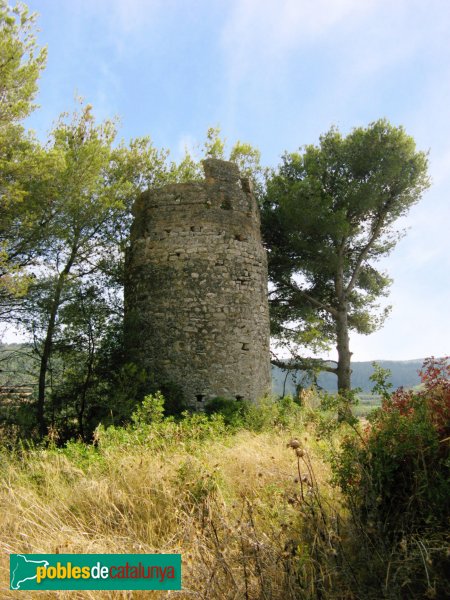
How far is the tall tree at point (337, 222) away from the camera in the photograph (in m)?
14.8

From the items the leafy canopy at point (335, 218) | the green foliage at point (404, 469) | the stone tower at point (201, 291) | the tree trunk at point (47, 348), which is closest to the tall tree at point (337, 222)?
the leafy canopy at point (335, 218)

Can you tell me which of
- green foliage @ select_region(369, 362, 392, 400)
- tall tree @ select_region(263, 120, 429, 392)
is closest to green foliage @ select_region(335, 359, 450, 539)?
green foliage @ select_region(369, 362, 392, 400)

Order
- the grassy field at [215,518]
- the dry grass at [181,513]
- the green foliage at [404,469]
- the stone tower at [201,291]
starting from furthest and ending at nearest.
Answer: the stone tower at [201,291]
the green foliage at [404,469]
the dry grass at [181,513]
the grassy field at [215,518]

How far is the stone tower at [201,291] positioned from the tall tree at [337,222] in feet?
12.8

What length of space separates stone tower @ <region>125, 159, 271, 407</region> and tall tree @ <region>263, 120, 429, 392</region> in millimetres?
3914

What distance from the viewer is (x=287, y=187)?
611 inches

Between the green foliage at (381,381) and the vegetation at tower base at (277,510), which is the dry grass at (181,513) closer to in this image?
the vegetation at tower base at (277,510)

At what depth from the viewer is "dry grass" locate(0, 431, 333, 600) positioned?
9.77 ft

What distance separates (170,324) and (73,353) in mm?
2124

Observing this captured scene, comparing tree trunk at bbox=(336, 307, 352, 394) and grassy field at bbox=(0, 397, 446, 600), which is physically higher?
tree trunk at bbox=(336, 307, 352, 394)

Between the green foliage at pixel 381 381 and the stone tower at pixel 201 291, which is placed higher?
the stone tower at pixel 201 291

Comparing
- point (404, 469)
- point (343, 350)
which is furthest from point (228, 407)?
point (343, 350)

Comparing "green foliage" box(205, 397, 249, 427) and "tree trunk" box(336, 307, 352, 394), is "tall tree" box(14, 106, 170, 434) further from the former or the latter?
"tree trunk" box(336, 307, 352, 394)

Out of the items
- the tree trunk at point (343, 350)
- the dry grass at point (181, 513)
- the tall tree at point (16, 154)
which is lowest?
the dry grass at point (181, 513)
